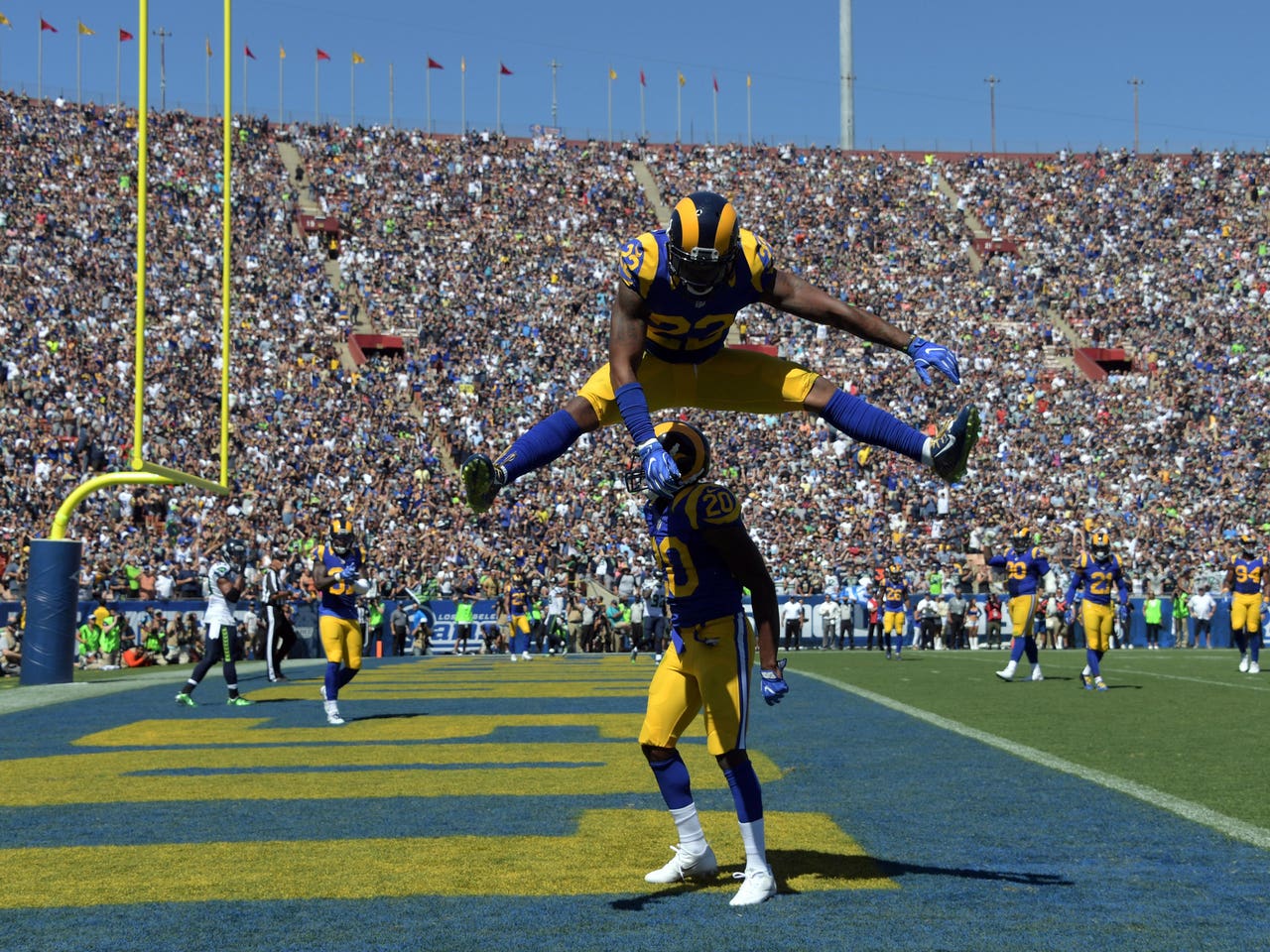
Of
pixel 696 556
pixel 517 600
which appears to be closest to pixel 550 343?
pixel 517 600

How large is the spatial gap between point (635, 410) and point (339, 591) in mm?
7897

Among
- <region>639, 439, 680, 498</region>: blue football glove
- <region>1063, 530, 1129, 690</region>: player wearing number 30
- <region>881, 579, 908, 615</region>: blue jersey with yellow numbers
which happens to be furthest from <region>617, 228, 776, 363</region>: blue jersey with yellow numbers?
<region>881, 579, 908, 615</region>: blue jersey with yellow numbers

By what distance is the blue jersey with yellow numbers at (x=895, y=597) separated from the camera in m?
27.4

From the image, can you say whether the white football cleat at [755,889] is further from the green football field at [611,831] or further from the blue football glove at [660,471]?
the blue football glove at [660,471]

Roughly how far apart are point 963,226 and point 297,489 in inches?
985

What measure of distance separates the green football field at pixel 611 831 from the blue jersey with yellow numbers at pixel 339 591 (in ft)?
3.51

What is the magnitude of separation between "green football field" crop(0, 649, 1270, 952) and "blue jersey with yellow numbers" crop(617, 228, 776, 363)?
7.40 feet

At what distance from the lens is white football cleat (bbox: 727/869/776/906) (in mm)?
5469

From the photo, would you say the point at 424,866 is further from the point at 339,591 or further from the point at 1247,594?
the point at 1247,594

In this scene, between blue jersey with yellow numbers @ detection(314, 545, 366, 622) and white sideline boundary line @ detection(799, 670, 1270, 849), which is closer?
white sideline boundary line @ detection(799, 670, 1270, 849)

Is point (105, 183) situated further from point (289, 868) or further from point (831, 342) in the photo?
point (289, 868)

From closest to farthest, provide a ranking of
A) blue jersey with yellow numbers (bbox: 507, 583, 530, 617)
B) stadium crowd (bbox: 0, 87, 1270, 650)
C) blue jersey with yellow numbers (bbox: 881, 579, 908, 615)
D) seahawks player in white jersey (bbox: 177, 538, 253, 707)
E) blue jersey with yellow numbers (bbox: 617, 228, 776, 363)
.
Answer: blue jersey with yellow numbers (bbox: 617, 228, 776, 363)
seahawks player in white jersey (bbox: 177, 538, 253, 707)
blue jersey with yellow numbers (bbox: 881, 579, 908, 615)
blue jersey with yellow numbers (bbox: 507, 583, 530, 617)
stadium crowd (bbox: 0, 87, 1270, 650)

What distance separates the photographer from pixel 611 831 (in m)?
7.09

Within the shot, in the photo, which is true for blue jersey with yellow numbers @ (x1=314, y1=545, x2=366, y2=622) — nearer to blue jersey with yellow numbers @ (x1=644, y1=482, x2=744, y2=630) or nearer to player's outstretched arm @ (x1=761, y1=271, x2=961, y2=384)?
blue jersey with yellow numbers @ (x1=644, y1=482, x2=744, y2=630)
